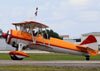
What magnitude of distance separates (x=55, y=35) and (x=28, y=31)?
98714mm

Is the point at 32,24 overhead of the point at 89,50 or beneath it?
overhead

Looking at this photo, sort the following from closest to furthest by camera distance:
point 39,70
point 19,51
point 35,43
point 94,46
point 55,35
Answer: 1. point 39,70
2. point 19,51
3. point 35,43
4. point 94,46
5. point 55,35

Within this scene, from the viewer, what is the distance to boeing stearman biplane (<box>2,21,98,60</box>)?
24750 millimetres

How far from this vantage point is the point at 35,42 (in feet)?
83.5

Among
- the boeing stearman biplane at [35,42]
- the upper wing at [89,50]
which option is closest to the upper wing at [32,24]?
the boeing stearman biplane at [35,42]

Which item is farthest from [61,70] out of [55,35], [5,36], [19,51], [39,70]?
[55,35]

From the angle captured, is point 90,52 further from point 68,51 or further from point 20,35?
point 20,35

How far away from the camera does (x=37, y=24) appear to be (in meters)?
25.0

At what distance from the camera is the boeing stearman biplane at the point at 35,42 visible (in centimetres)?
2475

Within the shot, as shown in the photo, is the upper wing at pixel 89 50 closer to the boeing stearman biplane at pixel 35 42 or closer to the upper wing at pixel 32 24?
the boeing stearman biplane at pixel 35 42

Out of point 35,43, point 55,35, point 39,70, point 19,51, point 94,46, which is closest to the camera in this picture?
point 39,70

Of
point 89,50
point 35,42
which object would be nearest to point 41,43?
point 35,42

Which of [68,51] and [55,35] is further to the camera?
[55,35]

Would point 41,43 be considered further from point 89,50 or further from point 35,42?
point 89,50
